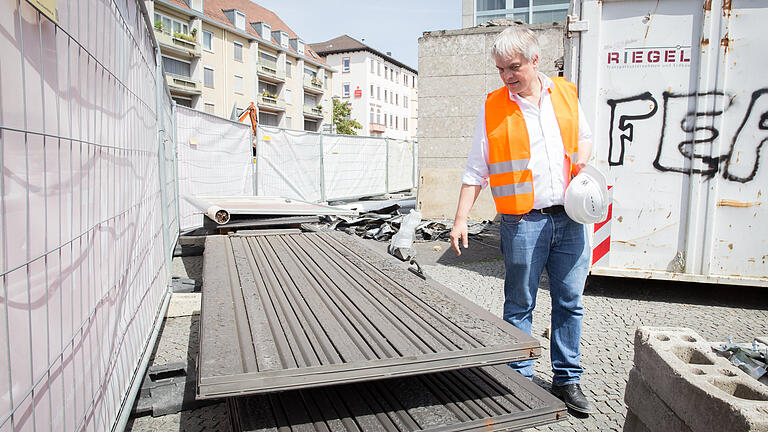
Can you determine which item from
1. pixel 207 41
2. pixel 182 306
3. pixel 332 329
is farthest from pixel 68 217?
pixel 207 41

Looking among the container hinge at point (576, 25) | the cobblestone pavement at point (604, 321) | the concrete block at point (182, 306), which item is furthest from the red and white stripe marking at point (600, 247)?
the concrete block at point (182, 306)

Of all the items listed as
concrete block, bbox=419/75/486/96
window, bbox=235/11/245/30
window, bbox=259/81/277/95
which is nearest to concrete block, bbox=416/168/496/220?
concrete block, bbox=419/75/486/96

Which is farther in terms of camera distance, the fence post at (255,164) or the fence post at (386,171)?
the fence post at (386,171)

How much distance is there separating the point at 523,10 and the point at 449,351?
18.6 meters

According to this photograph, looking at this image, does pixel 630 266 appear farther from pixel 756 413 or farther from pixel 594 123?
pixel 756 413

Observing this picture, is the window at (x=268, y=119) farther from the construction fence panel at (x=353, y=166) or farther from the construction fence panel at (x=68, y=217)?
the construction fence panel at (x=68, y=217)

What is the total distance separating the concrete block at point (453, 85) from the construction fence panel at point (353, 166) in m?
5.14

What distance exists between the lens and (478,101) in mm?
11117

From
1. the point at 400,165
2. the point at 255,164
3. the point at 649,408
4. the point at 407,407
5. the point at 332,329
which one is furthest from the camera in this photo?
the point at 400,165

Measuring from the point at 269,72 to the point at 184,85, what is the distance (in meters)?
12.3

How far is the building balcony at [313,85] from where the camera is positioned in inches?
2381

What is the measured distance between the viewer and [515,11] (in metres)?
18.3

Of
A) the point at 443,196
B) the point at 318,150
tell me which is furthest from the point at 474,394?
the point at 318,150

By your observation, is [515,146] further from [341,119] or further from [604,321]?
[341,119]
